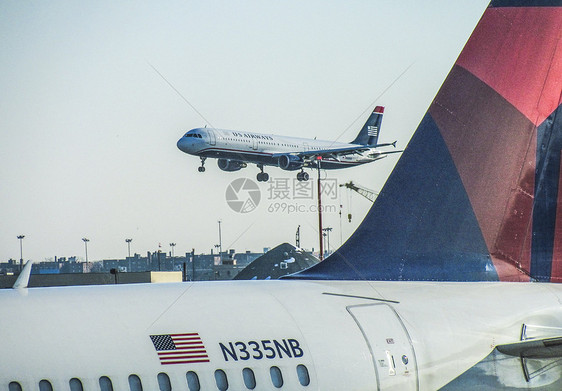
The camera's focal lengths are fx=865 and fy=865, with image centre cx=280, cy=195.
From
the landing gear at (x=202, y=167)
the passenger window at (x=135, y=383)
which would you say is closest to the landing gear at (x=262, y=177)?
the landing gear at (x=202, y=167)

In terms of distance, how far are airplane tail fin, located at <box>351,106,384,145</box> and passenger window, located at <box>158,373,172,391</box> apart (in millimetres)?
62720

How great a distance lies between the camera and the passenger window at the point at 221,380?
19.6 ft

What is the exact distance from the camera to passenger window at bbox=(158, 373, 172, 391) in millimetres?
5723

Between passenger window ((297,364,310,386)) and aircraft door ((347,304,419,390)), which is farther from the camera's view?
aircraft door ((347,304,419,390))

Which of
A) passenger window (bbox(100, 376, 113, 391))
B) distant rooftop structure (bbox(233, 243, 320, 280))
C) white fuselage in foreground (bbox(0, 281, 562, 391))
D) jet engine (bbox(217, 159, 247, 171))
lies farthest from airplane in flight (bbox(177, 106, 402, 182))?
passenger window (bbox(100, 376, 113, 391))

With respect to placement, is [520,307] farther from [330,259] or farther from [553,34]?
[553,34]

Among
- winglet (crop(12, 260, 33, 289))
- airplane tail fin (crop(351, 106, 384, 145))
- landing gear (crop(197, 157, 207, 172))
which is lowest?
winglet (crop(12, 260, 33, 289))

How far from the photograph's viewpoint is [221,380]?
19.7ft

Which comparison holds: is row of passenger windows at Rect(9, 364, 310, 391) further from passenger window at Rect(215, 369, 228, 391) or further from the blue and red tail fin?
the blue and red tail fin

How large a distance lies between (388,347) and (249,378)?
1323mm

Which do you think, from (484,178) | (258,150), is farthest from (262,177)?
(484,178)

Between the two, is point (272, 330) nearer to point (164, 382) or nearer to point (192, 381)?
point (192, 381)

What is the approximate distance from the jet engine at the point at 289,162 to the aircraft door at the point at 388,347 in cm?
4289

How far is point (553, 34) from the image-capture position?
29.1ft
